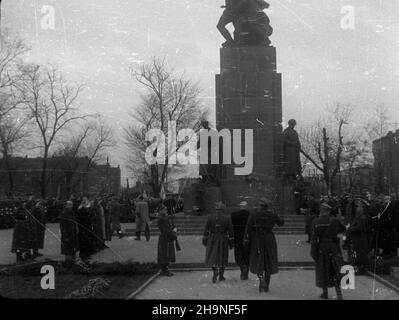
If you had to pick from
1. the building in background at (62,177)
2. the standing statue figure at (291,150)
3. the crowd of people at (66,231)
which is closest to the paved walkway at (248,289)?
the crowd of people at (66,231)

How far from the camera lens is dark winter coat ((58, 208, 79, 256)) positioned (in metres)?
13.6

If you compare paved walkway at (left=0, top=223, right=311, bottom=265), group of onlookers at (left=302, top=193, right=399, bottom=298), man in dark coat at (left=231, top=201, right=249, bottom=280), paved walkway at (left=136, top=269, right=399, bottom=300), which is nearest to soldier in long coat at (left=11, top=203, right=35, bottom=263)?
paved walkway at (left=0, top=223, right=311, bottom=265)

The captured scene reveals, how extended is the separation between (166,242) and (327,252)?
4089 mm

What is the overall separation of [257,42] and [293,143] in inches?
193

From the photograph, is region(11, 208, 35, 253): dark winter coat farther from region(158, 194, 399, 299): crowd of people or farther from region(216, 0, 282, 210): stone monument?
region(216, 0, 282, 210): stone monument

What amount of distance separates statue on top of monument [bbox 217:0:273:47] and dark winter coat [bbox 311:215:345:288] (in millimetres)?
16395

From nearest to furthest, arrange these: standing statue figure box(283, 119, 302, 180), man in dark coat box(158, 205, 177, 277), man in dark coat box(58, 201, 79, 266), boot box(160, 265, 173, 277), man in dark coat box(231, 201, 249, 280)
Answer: man in dark coat box(231, 201, 249, 280), boot box(160, 265, 173, 277), man in dark coat box(158, 205, 177, 277), man in dark coat box(58, 201, 79, 266), standing statue figure box(283, 119, 302, 180)

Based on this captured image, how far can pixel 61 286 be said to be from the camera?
34.6 ft

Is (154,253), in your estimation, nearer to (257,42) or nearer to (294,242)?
(294,242)

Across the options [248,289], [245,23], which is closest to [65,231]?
[248,289]

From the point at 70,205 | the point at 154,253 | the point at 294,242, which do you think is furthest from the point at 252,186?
the point at 70,205

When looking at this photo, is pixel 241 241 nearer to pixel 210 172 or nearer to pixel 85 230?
pixel 85 230

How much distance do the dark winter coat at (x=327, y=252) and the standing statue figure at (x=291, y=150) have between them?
48.8 feet

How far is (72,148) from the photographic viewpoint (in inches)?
1438
